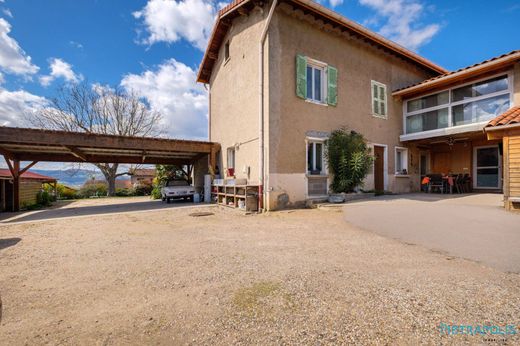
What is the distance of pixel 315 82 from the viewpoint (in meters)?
9.65

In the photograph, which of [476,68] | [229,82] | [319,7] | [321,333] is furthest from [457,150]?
[321,333]

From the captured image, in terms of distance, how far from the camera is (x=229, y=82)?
36.6ft

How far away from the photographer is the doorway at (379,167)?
11391 mm

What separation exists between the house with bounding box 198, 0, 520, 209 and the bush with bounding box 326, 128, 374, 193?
413mm

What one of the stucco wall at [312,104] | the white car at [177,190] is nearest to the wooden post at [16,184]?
the white car at [177,190]

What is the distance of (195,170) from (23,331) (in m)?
14.0

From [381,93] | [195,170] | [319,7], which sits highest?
[319,7]

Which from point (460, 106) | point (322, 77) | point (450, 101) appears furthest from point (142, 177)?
point (460, 106)

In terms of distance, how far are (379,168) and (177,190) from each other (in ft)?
35.3

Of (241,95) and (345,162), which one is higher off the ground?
(241,95)

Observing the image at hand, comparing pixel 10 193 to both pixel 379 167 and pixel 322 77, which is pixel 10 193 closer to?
pixel 322 77

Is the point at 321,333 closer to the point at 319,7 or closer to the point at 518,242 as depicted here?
the point at 518,242

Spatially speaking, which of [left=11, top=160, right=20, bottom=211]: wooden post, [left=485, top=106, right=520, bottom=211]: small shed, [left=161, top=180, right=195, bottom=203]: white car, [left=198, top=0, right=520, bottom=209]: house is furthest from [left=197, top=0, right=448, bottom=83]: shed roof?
[left=11, top=160, right=20, bottom=211]: wooden post

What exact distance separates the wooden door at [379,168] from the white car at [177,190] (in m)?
9.86
